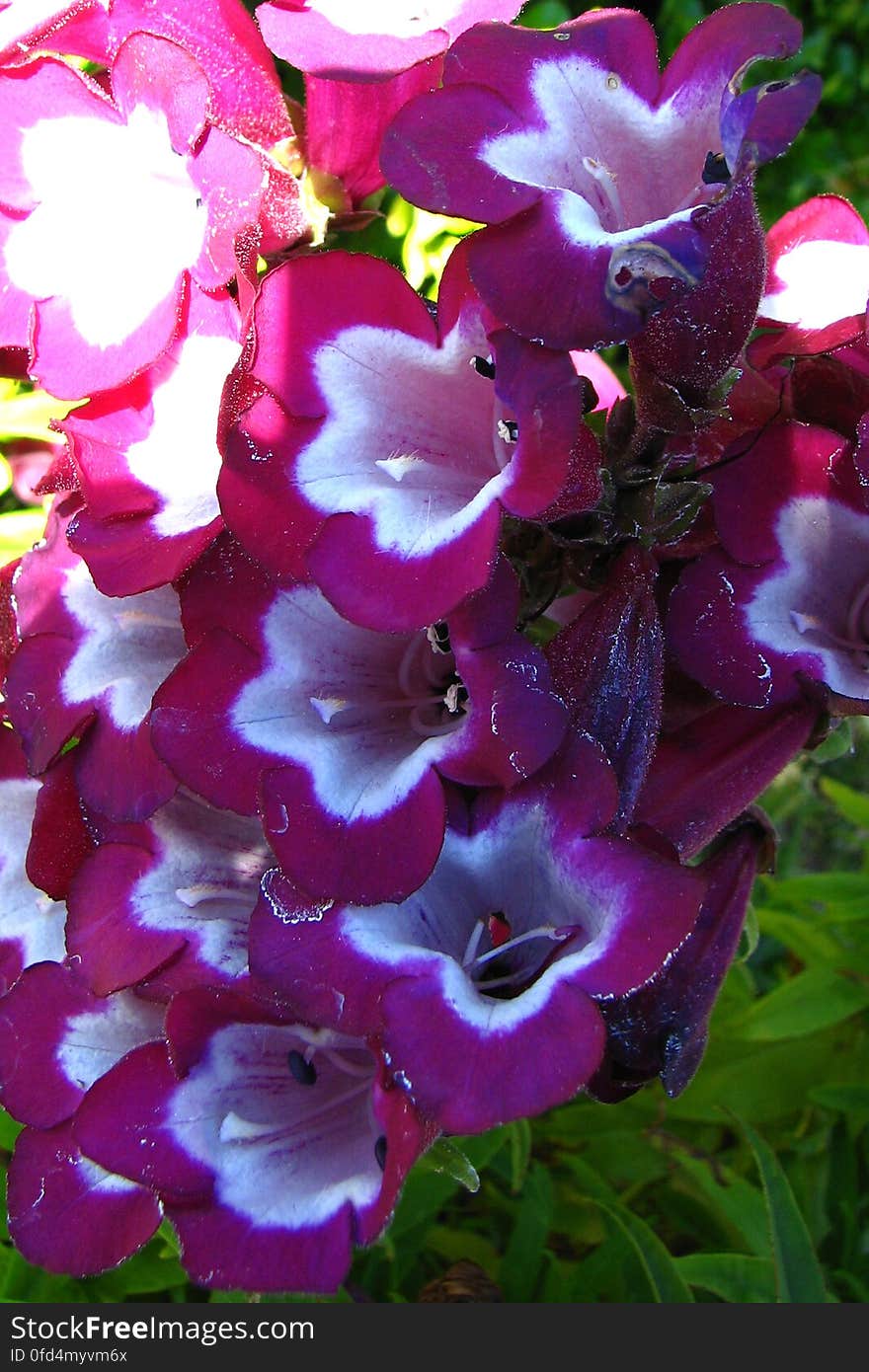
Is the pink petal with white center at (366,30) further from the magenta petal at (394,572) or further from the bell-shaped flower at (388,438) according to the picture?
the magenta petal at (394,572)

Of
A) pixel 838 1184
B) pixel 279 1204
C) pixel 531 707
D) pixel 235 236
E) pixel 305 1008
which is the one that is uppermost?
pixel 235 236

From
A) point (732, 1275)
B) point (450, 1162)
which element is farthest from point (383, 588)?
point (732, 1275)

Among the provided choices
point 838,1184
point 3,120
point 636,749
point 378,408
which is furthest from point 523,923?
point 838,1184

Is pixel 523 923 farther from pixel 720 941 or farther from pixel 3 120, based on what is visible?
pixel 3 120

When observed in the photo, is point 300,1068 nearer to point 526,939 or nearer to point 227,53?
point 526,939

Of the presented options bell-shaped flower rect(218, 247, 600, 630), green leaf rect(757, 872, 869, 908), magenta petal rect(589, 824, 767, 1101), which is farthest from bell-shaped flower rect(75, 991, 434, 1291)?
green leaf rect(757, 872, 869, 908)

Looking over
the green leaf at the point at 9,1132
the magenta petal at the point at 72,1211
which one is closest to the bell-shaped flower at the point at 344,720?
the magenta petal at the point at 72,1211

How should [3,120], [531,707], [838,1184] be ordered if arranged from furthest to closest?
[838,1184]
[3,120]
[531,707]
